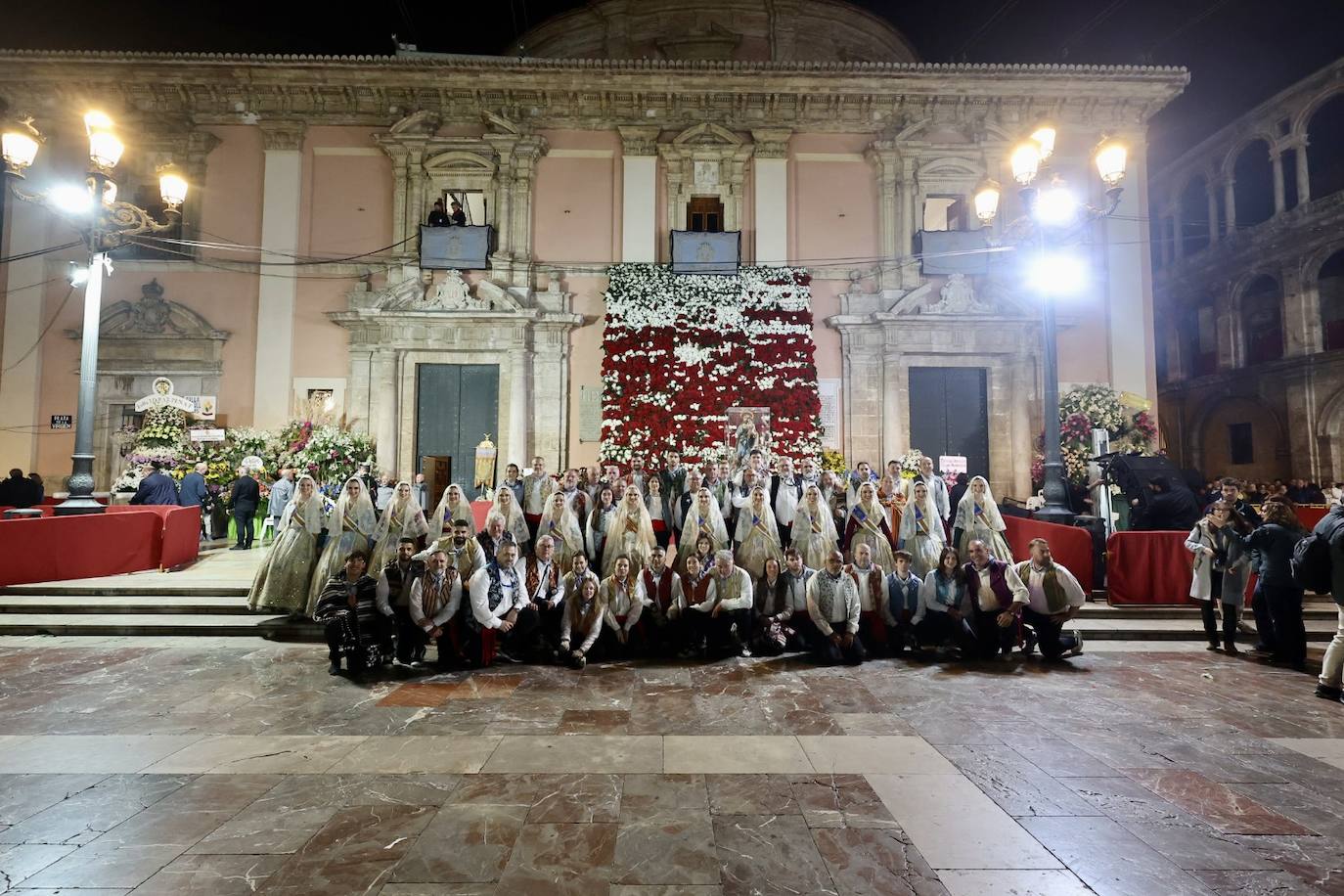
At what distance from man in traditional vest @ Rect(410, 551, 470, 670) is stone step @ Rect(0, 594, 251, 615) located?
3.28 meters

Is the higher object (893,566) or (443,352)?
(443,352)

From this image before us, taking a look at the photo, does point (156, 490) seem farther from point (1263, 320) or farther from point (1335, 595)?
point (1263, 320)

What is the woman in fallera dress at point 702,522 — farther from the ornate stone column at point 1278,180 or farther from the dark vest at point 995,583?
the ornate stone column at point 1278,180

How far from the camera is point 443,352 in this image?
44.3 ft

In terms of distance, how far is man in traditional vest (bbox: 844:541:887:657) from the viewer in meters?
5.89

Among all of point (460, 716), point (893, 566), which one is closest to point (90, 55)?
point (460, 716)

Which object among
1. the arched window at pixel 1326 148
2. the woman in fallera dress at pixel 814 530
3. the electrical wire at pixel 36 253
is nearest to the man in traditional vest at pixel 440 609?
the woman in fallera dress at pixel 814 530

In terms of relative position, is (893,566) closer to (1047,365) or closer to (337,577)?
(1047,365)

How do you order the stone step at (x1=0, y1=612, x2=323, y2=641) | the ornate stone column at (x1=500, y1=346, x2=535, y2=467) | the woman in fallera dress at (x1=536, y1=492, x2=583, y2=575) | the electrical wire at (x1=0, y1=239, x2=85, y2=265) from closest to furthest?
the stone step at (x1=0, y1=612, x2=323, y2=641) < the woman in fallera dress at (x1=536, y1=492, x2=583, y2=575) < the electrical wire at (x1=0, y1=239, x2=85, y2=265) < the ornate stone column at (x1=500, y1=346, x2=535, y2=467)

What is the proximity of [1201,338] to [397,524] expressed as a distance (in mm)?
27377

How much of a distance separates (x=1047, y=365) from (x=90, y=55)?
20.0 m

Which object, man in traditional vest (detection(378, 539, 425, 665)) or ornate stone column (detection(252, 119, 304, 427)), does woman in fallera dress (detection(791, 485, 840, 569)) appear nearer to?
man in traditional vest (detection(378, 539, 425, 665))

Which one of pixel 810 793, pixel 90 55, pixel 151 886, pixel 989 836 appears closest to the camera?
pixel 151 886

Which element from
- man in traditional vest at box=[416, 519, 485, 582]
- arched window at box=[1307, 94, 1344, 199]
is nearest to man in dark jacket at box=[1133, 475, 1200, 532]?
man in traditional vest at box=[416, 519, 485, 582]
